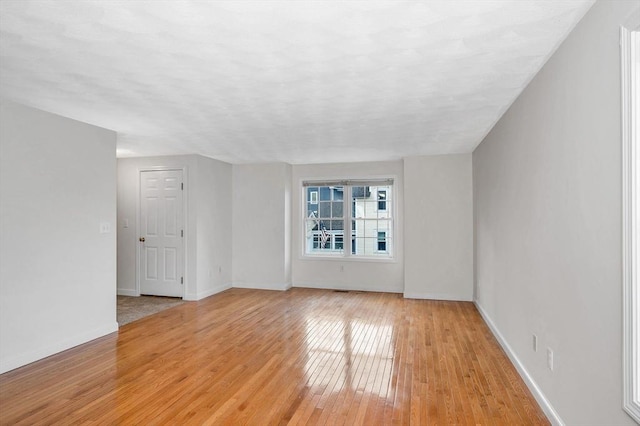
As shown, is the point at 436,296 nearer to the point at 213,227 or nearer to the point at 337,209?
the point at 337,209

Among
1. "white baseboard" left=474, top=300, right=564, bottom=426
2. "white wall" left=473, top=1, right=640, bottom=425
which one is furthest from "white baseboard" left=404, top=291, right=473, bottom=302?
"white wall" left=473, top=1, right=640, bottom=425

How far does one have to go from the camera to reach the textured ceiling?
1880 millimetres

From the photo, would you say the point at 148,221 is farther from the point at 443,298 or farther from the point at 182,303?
the point at 443,298

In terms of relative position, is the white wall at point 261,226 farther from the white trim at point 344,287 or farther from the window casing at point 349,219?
the window casing at point 349,219

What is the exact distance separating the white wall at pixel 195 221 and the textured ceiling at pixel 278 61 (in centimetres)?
Result: 188

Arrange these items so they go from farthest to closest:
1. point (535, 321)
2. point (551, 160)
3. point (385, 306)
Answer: point (385, 306), point (535, 321), point (551, 160)

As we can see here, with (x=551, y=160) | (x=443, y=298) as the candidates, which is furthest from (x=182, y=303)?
(x=551, y=160)

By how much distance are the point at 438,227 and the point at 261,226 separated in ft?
10.6

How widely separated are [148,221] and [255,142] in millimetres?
2636

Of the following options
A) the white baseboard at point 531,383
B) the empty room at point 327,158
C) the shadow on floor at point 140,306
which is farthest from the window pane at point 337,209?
the white baseboard at point 531,383

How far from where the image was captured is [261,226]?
7.05m

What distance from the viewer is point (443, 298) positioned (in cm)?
611

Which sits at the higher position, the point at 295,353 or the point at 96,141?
the point at 96,141

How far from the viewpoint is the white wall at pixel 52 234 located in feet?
10.9
